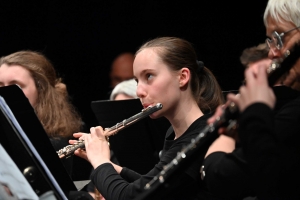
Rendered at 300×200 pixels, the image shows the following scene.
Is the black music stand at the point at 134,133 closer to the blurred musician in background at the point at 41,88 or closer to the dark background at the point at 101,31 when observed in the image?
the blurred musician in background at the point at 41,88

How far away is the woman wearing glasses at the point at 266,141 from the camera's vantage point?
1137 mm

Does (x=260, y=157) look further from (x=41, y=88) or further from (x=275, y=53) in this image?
(x=41, y=88)

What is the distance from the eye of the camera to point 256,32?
3.89 m

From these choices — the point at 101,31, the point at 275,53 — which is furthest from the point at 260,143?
the point at 101,31

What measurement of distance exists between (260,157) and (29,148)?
0.56m

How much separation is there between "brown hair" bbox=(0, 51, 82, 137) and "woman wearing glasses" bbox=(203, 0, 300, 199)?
4.51 feet

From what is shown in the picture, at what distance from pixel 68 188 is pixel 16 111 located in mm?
263

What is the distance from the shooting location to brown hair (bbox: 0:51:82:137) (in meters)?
2.72

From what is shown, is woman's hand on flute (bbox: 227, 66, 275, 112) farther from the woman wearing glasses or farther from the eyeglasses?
the eyeglasses

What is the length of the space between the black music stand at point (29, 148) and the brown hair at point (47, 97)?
114 centimetres

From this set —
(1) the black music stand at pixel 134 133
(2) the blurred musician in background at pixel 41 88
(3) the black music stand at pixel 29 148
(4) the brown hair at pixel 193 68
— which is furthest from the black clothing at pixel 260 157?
(2) the blurred musician in background at pixel 41 88

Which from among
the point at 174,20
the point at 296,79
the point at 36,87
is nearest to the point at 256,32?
the point at 174,20

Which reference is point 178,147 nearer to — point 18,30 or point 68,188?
point 68,188

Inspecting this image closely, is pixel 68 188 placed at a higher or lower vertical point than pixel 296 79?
lower
